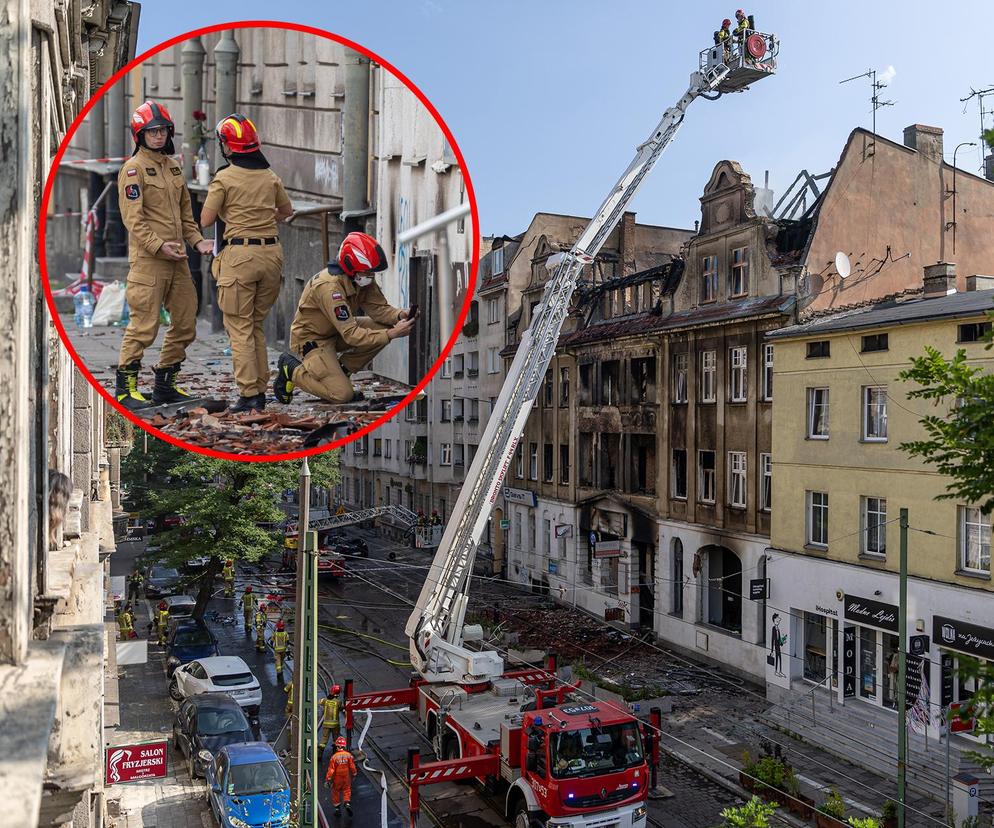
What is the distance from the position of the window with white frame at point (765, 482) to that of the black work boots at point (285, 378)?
2465cm

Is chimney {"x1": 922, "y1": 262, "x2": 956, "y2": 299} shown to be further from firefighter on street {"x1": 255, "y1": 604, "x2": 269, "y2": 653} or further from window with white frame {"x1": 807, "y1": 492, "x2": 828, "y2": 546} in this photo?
firefighter on street {"x1": 255, "y1": 604, "x2": 269, "y2": 653}

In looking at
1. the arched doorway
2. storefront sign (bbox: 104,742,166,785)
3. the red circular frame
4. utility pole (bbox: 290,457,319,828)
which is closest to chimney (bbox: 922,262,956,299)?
the arched doorway

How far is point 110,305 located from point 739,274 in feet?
90.5

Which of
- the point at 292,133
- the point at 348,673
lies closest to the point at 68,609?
the point at 292,133

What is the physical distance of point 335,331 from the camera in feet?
12.2

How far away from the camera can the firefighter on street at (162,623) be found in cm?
3116

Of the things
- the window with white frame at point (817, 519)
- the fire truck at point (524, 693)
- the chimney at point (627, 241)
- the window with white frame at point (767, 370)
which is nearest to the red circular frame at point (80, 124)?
the fire truck at point (524, 693)

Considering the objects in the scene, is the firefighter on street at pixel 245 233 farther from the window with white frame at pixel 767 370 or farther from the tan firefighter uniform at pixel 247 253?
the window with white frame at pixel 767 370

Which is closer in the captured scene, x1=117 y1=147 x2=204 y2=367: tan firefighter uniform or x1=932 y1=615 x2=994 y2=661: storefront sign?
x1=117 y1=147 x2=204 y2=367: tan firefighter uniform

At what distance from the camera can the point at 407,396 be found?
386cm

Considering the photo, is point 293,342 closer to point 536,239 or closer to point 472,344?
point 536,239

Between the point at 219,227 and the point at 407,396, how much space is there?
96 cm

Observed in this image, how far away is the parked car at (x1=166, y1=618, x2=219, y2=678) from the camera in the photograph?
27000 mm

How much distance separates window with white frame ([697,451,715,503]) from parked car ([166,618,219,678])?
15.4 m
